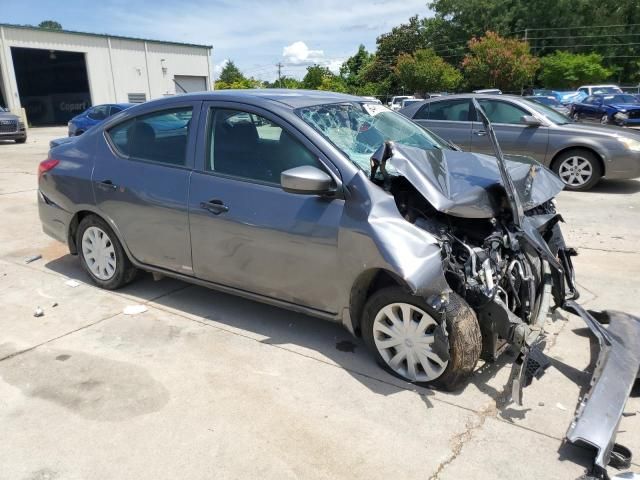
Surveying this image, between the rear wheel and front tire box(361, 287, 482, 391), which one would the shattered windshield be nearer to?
front tire box(361, 287, 482, 391)

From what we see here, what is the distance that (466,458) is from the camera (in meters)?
2.68

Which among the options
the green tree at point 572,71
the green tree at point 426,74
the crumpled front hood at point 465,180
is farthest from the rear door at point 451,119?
the green tree at point 572,71

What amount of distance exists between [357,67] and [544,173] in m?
65.8

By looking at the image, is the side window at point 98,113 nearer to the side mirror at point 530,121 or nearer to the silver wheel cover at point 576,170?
the side mirror at point 530,121

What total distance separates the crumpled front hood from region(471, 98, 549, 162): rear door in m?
5.54

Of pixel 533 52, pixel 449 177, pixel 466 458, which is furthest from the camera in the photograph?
pixel 533 52

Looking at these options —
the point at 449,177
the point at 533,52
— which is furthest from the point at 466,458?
the point at 533,52

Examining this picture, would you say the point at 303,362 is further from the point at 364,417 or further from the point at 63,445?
the point at 63,445

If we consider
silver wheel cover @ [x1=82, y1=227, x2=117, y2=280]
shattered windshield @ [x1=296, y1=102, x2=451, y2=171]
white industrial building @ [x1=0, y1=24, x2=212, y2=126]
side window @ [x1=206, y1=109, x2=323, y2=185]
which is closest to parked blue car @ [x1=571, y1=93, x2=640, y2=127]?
shattered windshield @ [x1=296, y1=102, x2=451, y2=171]

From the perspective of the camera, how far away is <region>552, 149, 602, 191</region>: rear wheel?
8742 mm

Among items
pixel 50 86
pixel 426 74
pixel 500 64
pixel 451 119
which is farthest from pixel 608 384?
pixel 50 86

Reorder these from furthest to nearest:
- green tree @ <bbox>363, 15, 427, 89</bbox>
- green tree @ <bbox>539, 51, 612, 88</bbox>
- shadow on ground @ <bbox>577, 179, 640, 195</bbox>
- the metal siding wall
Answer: green tree @ <bbox>363, 15, 427, 89</bbox> → green tree @ <bbox>539, 51, 612, 88</bbox> → the metal siding wall → shadow on ground @ <bbox>577, 179, 640, 195</bbox>

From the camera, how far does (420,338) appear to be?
319 cm

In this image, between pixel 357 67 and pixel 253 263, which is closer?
pixel 253 263
